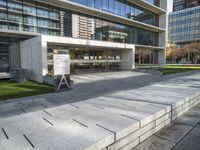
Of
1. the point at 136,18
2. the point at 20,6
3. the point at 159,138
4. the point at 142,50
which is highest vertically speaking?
the point at 136,18

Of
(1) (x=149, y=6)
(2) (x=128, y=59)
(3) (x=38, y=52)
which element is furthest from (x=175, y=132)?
(1) (x=149, y=6)

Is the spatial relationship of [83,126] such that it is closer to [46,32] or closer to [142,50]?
[46,32]

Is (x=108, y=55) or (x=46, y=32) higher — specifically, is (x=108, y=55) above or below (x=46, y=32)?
below

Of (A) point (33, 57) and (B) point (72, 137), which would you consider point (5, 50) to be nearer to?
(A) point (33, 57)

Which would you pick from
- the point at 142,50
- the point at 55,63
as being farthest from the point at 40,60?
the point at 142,50

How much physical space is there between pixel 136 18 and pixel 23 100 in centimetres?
2759

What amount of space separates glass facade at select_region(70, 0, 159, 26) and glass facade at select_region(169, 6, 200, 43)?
47.2 metres

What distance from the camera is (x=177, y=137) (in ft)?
13.5

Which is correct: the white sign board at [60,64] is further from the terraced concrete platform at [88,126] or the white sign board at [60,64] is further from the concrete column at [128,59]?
the concrete column at [128,59]

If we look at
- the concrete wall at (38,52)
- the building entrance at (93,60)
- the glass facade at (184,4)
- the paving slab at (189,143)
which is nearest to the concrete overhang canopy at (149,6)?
the building entrance at (93,60)

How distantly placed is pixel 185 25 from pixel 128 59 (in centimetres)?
6625

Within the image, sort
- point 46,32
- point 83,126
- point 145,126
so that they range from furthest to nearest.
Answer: point 46,32
point 145,126
point 83,126

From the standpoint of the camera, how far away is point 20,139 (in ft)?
10.2

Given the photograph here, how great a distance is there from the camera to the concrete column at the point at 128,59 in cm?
2580
